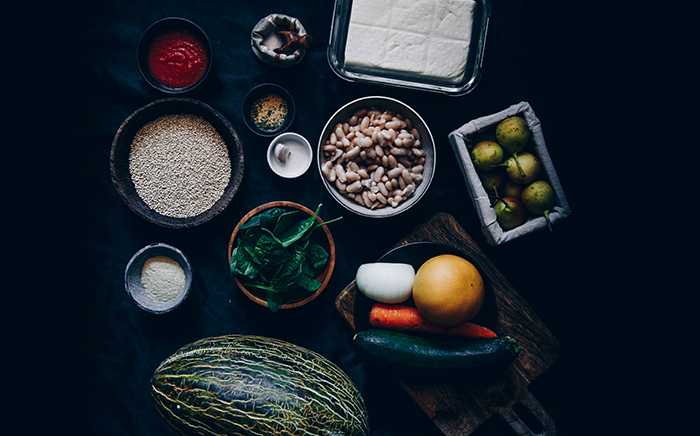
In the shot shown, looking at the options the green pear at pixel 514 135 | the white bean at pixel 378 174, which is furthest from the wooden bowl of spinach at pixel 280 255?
the green pear at pixel 514 135

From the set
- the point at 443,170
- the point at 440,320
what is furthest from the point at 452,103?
the point at 440,320

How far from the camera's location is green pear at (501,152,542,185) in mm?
1477

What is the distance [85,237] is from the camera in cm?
164

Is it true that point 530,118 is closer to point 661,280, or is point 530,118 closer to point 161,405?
point 661,280

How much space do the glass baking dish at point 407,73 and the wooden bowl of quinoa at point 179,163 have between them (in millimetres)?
537

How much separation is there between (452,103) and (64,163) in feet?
5.21

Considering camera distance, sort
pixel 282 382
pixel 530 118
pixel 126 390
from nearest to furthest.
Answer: pixel 282 382 → pixel 530 118 → pixel 126 390

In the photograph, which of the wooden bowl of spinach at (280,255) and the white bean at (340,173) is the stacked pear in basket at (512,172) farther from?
the wooden bowl of spinach at (280,255)

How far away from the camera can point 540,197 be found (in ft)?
4.82

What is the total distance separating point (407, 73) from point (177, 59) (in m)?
0.90

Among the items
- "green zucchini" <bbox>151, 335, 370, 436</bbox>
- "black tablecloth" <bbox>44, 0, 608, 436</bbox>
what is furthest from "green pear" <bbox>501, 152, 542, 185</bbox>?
"green zucchini" <bbox>151, 335, 370, 436</bbox>

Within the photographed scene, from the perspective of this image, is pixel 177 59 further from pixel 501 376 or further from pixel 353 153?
pixel 501 376

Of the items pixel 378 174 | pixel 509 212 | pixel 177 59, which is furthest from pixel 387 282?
pixel 177 59

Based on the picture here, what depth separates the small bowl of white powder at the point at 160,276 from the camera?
1526 mm
